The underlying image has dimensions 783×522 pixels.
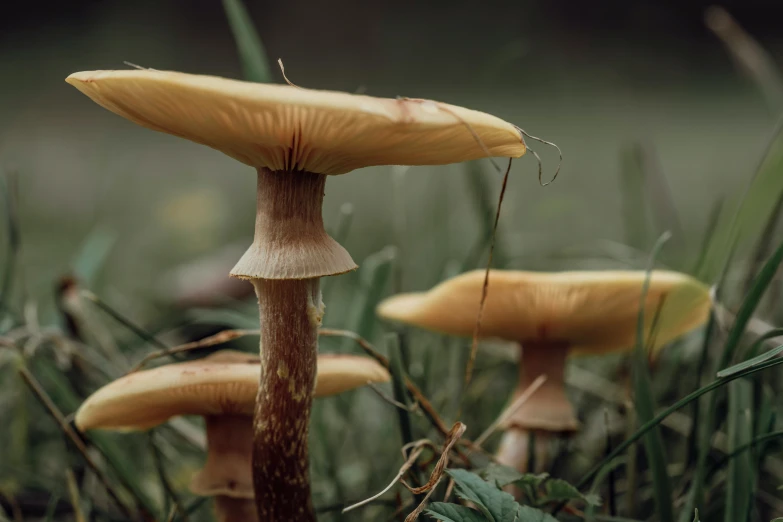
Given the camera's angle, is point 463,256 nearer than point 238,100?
No

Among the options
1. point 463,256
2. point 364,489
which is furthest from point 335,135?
point 463,256

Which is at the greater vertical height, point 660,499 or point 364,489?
point 660,499

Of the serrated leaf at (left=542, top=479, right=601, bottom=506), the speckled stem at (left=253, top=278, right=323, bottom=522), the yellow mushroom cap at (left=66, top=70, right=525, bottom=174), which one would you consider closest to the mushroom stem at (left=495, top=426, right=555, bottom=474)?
the serrated leaf at (left=542, top=479, right=601, bottom=506)

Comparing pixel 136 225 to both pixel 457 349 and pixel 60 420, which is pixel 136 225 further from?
pixel 60 420

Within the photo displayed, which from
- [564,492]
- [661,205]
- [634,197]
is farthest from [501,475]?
[661,205]

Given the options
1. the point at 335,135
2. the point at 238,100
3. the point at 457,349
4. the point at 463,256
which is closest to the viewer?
the point at 238,100
